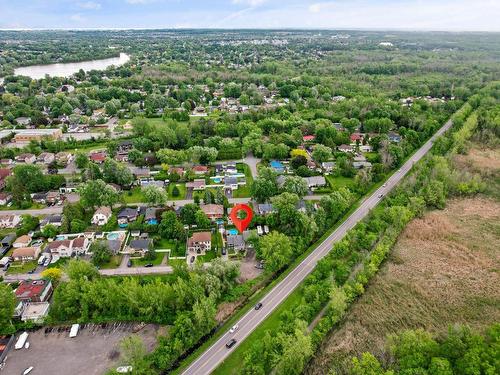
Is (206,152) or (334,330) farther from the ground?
(206,152)

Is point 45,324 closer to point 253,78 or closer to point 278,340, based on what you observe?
A: point 278,340

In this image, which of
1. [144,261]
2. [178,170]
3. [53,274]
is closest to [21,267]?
[53,274]

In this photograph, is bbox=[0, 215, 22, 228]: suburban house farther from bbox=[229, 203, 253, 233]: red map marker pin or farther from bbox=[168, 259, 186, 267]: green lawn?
bbox=[229, 203, 253, 233]: red map marker pin

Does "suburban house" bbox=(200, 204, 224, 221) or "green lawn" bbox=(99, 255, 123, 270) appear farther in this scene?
"suburban house" bbox=(200, 204, 224, 221)

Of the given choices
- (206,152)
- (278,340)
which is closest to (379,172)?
(206,152)

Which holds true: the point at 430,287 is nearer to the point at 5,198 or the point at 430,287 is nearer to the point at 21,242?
the point at 21,242

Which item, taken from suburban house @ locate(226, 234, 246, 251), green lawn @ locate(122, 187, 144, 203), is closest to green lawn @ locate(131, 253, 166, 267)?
suburban house @ locate(226, 234, 246, 251)

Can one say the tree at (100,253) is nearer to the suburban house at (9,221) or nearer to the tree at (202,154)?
the suburban house at (9,221)
